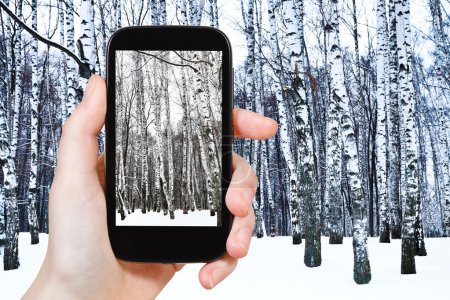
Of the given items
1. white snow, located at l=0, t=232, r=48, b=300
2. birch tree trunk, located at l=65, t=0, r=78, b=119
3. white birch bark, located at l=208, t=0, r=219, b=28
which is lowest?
white snow, located at l=0, t=232, r=48, b=300

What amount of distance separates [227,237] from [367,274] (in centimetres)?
668

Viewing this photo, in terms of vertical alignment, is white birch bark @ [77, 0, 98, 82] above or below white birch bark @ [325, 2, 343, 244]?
above

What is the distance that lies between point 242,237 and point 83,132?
867 mm

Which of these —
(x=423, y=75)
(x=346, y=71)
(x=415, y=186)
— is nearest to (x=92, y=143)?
(x=415, y=186)

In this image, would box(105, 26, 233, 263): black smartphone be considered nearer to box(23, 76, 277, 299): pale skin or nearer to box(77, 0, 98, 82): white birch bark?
box(23, 76, 277, 299): pale skin

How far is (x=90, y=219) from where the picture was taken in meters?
2.42

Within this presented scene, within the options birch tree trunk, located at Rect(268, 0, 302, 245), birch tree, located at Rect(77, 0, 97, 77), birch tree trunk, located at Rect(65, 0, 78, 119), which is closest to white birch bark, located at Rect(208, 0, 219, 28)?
birch tree trunk, located at Rect(268, 0, 302, 245)

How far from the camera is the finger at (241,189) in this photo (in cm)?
228

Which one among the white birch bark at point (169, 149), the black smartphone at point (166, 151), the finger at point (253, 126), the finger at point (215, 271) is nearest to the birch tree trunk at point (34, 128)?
the white birch bark at point (169, 149)

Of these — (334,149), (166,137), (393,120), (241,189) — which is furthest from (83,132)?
(393,120)

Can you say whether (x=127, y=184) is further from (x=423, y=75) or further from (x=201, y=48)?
(x=423, y=75)

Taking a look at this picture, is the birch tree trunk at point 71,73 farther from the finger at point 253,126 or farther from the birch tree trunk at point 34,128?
the finger at point 253,126

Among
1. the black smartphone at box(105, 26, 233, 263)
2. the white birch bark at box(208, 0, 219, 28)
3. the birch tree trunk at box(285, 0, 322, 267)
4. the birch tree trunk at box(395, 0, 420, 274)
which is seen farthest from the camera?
the white birch bark at box(208, 0, 219, 28)

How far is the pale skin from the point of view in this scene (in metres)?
2.31
